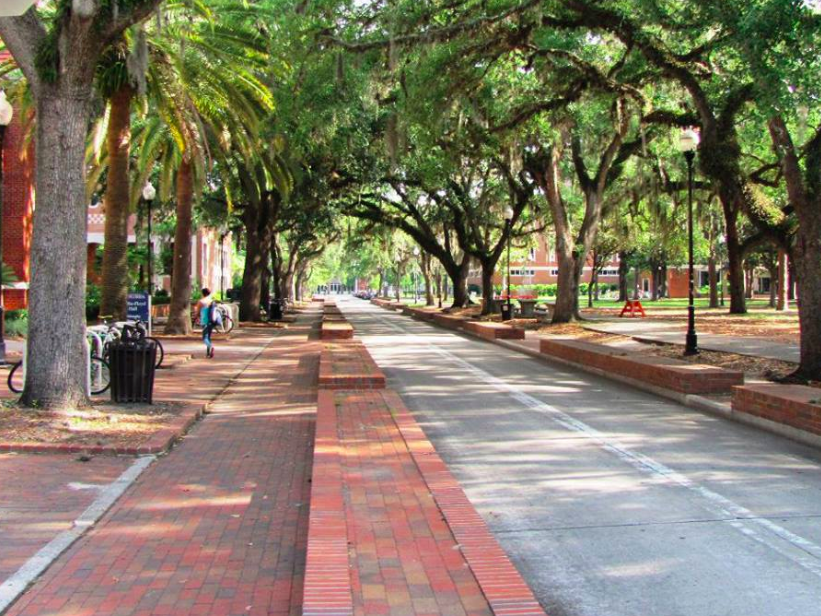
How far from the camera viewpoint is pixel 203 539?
18.4 feet

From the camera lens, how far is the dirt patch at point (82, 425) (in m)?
8.45

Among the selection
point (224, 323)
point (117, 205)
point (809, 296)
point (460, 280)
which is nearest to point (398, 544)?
point (809, 296)

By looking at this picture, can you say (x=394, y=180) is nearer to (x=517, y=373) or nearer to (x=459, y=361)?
(x=459, y=361)

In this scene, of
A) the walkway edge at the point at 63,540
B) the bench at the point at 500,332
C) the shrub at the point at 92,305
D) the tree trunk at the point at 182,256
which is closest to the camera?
the walkway edge at the point at 63,540

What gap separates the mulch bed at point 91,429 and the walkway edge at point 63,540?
0.70 meters

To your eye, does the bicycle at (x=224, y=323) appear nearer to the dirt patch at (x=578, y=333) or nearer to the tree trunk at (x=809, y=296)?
the dirt patch at (x=578, y=333)

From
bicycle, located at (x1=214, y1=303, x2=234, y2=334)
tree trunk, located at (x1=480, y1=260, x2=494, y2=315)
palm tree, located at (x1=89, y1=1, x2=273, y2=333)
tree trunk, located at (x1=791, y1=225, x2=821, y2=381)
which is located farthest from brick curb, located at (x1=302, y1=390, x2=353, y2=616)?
tree trunk, located at (x1=480, y1=260, x2=494, y2=315)

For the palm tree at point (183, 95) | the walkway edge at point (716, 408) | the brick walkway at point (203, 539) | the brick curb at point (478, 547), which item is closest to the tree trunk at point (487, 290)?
the palm tree at point (183, 95)

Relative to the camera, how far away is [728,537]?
18.2 feet

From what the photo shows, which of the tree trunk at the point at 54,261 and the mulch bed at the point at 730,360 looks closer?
the tree trunk at the point at 54,261

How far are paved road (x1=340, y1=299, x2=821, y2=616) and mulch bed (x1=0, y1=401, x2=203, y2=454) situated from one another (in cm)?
317

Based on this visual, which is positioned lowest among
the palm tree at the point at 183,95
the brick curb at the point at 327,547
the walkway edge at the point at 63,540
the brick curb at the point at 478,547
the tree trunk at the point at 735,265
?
the walkway edge at the point at 63,540

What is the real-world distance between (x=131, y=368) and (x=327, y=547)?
707 cm

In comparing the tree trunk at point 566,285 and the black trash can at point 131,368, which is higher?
the tree trunk at point 566,285
